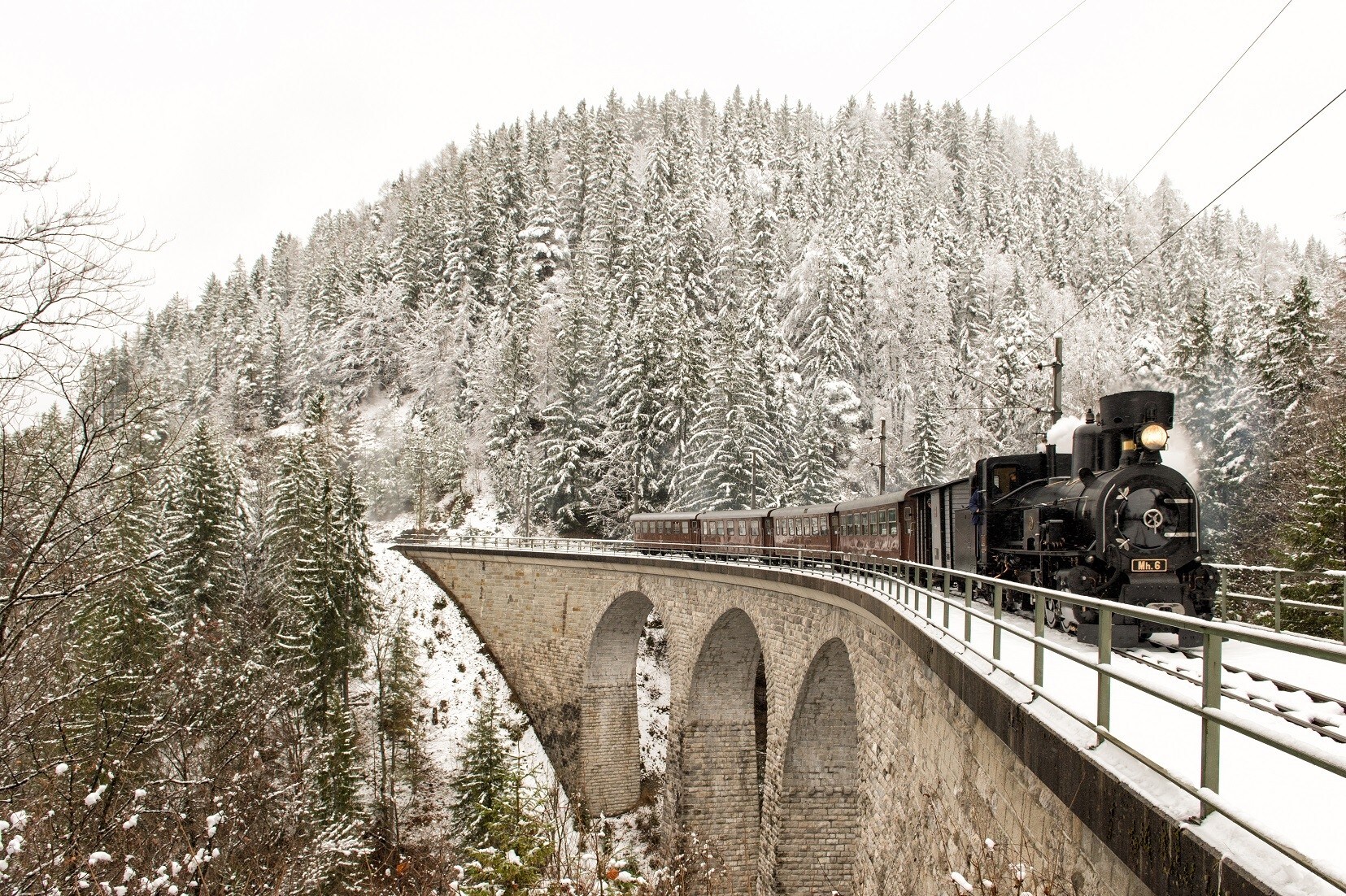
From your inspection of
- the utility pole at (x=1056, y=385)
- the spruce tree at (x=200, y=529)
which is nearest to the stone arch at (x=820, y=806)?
the utility pole at (x=1056, y=385)

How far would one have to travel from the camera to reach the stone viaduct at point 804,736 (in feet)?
14.9

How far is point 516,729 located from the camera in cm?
3303

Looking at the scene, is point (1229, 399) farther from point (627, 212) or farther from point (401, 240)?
point (401, 240)

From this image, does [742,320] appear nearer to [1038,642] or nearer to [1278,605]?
[1278,605]

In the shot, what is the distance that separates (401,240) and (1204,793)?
85.0 metres

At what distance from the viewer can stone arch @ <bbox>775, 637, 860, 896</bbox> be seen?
706 inches

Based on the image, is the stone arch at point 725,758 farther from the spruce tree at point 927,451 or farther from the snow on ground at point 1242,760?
the spruce tree at point 927,451

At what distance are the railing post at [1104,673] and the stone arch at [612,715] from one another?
86.1ft

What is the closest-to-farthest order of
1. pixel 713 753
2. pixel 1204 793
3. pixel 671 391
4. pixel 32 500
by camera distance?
pixel 1204 793 < pixel 32 500 < pixel 713 753 < pixel 671 391

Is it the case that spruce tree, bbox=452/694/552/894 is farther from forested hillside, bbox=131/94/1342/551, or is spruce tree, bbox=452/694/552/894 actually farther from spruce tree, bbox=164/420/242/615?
forested hillside, bbox=131/94/1342/551

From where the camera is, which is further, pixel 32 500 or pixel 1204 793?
pixel 32 500

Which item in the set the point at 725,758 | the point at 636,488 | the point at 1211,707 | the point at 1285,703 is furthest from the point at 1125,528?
the point at 636,488

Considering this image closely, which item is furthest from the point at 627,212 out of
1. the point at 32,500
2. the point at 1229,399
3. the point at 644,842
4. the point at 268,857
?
the point at 32,500

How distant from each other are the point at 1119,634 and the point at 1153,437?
244 centimetres
